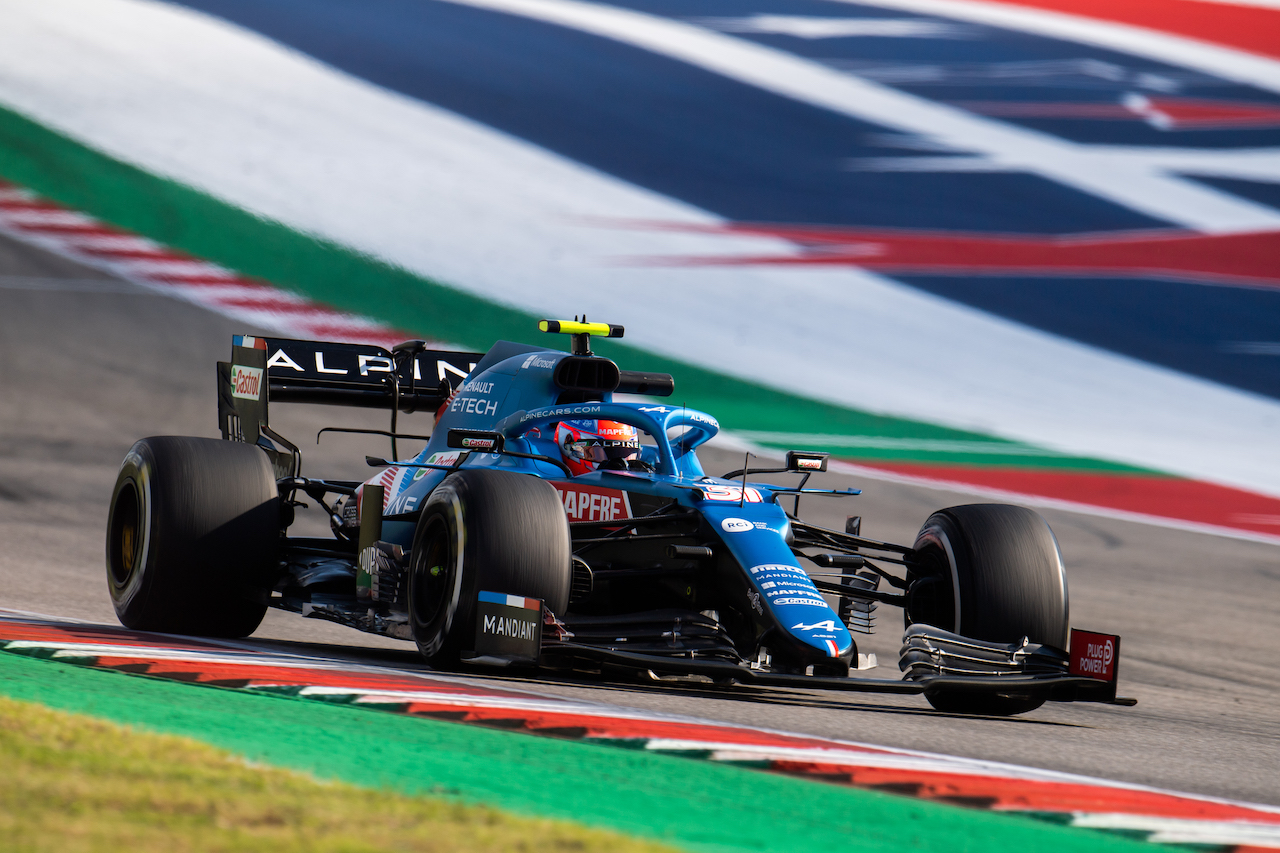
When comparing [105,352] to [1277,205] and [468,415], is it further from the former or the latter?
[1277,205]

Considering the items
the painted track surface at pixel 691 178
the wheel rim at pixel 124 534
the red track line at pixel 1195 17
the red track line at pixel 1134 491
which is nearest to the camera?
the wheel rim at pixel 124 534

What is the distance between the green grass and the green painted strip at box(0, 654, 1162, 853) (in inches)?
7.5

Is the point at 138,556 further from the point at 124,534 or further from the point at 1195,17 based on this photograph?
the point at 1195,17

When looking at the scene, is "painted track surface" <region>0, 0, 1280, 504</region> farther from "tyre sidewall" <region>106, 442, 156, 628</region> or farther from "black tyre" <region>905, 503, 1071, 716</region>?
"tyre sidewall" <region>106, 442, 156, 628</region>

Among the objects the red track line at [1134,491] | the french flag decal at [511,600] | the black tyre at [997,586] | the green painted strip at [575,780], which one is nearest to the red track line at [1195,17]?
the red track line at [1134,491]

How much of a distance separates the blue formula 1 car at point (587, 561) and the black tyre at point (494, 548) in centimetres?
1

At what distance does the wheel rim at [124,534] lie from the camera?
29.7ft

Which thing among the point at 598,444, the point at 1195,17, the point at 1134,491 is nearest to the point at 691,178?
the point at 1134,491

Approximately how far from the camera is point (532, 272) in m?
25.4

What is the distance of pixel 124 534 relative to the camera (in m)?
9.17

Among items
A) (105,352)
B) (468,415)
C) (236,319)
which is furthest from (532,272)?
(468,415)

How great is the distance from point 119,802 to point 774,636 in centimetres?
375

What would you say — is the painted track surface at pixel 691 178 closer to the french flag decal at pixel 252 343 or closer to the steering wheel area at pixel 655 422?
the french flag decal at pixel 252 343

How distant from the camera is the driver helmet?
27.4 ft
